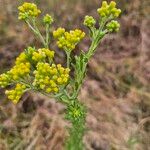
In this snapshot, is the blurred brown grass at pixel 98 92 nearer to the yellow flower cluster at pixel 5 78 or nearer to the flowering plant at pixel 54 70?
the flowering plant at pixel 54 70

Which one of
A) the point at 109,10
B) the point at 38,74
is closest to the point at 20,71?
the point at 38,74

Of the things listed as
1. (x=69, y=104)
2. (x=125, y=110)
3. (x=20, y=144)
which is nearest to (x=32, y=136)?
(x=20, y=144)

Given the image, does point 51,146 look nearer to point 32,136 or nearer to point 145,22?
point 32,136

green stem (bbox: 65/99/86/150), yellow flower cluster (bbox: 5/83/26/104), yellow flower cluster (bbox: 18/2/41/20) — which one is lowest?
green stem (bbox: 65/99/86/150)

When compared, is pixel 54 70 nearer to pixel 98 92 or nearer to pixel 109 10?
pixel 109 10

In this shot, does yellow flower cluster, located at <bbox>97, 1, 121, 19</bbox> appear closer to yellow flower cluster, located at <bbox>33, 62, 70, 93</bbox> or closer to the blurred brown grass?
yellow flower cluster, located at <bbox>33, 62, 70, 93</bbox>

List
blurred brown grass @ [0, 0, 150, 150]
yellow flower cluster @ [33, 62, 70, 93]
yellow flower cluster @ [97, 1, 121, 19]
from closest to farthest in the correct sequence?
yellow flower cluster @ [33, 62, 70, 93] < yellow flower cluster @ [97, 1, 121, 19] < blurred brown grass @ [0, 0, 150, 150]

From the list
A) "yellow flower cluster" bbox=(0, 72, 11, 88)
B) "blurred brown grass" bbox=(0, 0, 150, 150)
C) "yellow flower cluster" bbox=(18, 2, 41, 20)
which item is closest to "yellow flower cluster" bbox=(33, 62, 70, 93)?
"yellow flower cluster" bbox=(0, 72, 11, 88)
